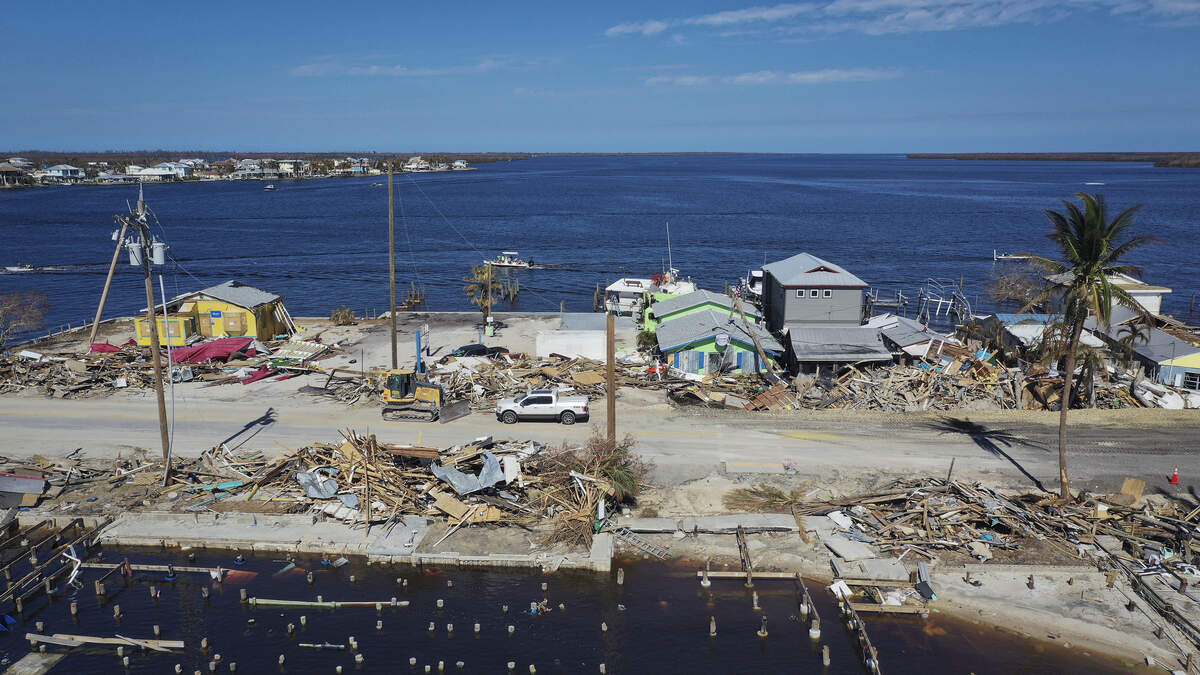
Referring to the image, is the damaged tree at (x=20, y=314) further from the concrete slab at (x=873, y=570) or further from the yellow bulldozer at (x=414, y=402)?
the concrete slab at (x=873, y=570)

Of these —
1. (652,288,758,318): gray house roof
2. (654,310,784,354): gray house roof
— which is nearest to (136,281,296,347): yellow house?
(652,288,758,318): gray house roof

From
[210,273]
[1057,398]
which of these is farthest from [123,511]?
[210,273]

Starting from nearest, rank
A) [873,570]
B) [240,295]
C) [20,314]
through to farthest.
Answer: [873,570]
[240,295]
[20,314]

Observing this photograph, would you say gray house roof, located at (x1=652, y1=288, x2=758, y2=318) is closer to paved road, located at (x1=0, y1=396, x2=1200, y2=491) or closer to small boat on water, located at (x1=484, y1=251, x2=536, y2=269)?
paved road, located at (x1=0, y1=396, x2=1200, y2=491)

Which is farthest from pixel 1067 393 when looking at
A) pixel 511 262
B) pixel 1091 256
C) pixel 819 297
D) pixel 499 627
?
pixel 511 262

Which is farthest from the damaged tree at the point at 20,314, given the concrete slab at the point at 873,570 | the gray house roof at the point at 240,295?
the concrete slab at the point at 873,570

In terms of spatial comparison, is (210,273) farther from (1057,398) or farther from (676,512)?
(1057,398)

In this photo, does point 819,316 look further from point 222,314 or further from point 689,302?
point 222,314
